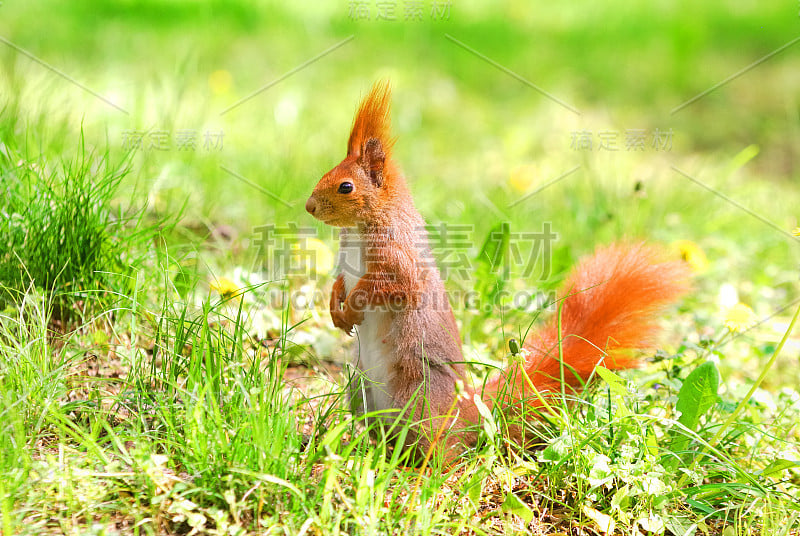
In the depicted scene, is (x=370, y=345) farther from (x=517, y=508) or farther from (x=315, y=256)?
(x=315, y=256)

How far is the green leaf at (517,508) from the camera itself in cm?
148

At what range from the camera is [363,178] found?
5.76 feet

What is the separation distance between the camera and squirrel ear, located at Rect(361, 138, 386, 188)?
177cm

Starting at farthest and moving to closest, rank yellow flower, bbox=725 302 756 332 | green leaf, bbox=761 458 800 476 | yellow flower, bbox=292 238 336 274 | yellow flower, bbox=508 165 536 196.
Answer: yellow flower, bbox=508 165 536 196
yellow flower, bbox=292 238 336 274
yellow flower, bbox=725 302 756 332
green leaf, bbox=761 458 800 476

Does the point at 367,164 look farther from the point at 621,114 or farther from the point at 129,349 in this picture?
the point at 621,114

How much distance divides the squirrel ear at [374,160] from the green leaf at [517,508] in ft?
2.69

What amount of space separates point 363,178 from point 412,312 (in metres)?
0.36

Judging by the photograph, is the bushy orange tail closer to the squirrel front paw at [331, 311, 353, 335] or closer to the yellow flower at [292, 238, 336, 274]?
the squirrel front paw at [331, 311, 353, 335]

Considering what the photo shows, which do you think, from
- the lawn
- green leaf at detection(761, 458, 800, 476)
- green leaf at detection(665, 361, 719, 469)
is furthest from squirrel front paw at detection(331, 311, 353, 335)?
green leaf at detection(761, 458, 800, 476)

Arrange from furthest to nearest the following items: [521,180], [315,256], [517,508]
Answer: [521,180]
[315,256]
[517,508]

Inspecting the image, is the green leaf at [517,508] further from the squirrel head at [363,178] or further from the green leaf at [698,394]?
the squirrel head at [363,178]

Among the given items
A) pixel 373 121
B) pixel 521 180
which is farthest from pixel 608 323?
pixel 521 180

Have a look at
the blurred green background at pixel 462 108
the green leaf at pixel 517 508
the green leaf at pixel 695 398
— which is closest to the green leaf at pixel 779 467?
the green leaf at pixel 695 398

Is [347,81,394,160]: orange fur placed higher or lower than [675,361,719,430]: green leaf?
higher
